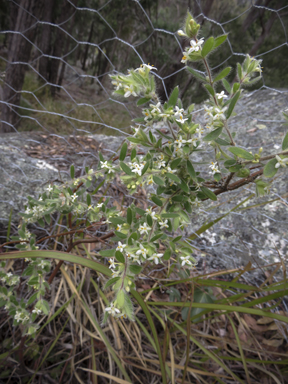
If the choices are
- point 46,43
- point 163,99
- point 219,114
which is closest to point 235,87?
point 219,114

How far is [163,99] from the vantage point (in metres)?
1.77

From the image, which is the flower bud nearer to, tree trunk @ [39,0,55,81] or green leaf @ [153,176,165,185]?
green leaf @ [153,176,165,185]

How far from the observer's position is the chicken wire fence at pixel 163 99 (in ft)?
3.59

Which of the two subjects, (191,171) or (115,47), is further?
(115,47)

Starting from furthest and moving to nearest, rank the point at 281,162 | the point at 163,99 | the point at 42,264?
1. the point at 163,99
2. the point at 42,264
3. the point at 281,162

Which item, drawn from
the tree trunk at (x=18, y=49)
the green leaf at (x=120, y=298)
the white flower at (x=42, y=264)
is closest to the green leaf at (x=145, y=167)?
the green leaf at (x=120, y=298)

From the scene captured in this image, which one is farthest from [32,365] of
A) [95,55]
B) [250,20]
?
[95,55]

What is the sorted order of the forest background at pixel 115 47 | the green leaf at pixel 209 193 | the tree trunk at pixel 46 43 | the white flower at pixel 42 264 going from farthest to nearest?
the tree trunk at pixel 46 43 < the forest background at pixel 115 47 < the white flower at pixel 42 264 < the green leaf at pixel 209 193

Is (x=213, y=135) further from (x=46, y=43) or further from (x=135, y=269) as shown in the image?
(x=46, y=43)

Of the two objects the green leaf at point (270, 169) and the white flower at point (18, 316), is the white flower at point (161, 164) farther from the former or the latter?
the white flower at point (18, 316)

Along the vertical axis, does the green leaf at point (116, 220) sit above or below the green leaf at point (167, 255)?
above

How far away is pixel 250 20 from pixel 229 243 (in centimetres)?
209

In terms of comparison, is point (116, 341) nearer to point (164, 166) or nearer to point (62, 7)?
point (164, 166)

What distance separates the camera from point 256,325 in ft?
3.05
